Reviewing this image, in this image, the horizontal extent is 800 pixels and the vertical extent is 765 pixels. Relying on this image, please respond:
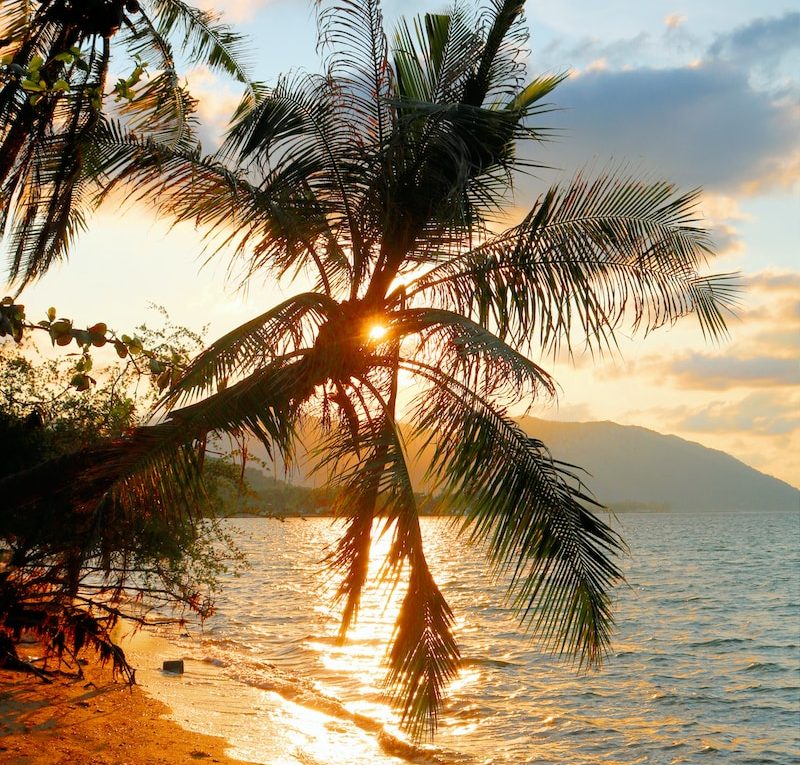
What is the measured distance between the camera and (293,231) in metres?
9.85

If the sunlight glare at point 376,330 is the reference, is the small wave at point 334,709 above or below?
below

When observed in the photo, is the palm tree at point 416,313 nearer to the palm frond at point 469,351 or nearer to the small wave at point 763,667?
the palm frond at point 469,351

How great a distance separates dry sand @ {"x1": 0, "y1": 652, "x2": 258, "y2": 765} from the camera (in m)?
10.1

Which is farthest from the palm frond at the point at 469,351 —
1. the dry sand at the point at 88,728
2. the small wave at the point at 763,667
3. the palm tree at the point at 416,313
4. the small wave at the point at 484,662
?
the small wave at the point at 763,667

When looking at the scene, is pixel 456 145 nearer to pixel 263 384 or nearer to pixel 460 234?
pixel 460 234

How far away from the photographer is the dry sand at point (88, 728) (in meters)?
10.1

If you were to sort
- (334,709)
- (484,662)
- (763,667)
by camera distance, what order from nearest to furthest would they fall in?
(334,709) → (484,662) → (763,667)

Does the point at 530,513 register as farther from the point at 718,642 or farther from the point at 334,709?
the point at 718,642

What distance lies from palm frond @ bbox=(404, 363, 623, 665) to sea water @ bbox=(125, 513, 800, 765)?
0.44m

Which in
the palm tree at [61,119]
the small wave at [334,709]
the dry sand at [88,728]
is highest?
the palm tree at [61,119]

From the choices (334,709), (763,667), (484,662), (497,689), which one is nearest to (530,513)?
(334,709)

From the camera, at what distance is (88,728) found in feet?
37.0

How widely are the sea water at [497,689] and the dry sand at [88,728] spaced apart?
0.76 m

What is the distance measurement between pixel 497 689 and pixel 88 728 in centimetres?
1364
